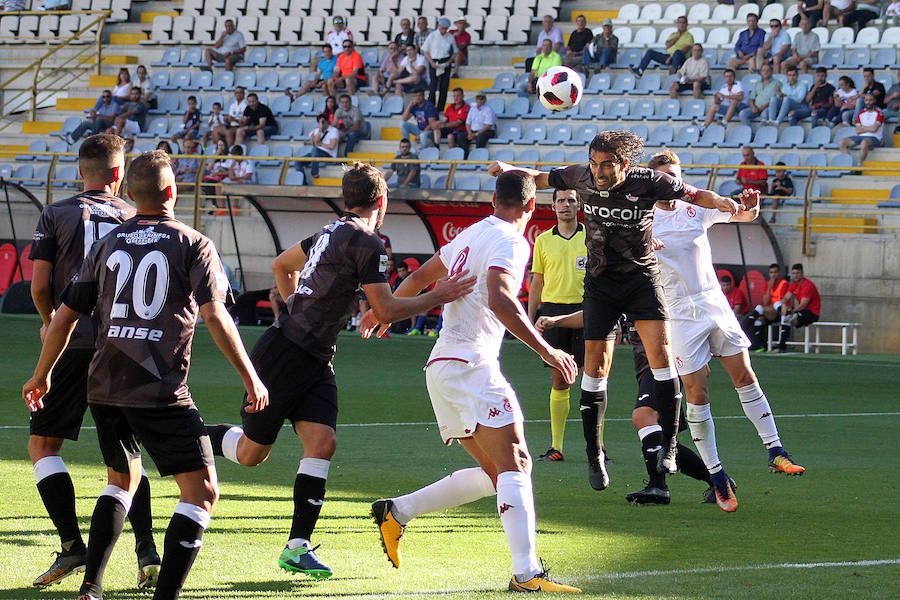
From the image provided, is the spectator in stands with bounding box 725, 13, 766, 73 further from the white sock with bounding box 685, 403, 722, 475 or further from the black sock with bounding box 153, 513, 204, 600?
the black sock with bounding box 153, 513, 204, 600

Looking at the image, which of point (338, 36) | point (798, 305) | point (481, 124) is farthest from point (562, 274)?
point (338, 36)

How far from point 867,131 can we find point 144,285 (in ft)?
65.7

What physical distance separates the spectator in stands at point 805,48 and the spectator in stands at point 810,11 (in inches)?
34.0

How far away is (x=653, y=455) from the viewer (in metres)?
7.72

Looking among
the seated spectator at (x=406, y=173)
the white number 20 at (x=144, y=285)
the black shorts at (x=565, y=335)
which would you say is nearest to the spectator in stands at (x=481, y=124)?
the seated spectator at (x=406, y=173)

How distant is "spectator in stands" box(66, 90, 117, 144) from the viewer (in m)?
28.9

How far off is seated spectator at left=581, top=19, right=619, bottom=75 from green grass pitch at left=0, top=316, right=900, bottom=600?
14649mm

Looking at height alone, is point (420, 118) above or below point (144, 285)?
above

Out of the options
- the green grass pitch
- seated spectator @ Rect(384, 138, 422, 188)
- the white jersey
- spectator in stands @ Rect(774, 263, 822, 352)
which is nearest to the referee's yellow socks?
the green grass pitch

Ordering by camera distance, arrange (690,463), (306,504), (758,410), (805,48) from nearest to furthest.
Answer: (306,504) < (690,463) < (758,410) < (805,48)

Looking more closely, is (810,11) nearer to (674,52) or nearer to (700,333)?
(674,52)

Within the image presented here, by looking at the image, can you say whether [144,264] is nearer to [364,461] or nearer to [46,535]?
[46,535]

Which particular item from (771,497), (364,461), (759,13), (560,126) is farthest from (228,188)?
(771,497)

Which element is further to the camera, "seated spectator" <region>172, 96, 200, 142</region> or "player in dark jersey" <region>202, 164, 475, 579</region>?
"seated spectator" <region>172, 96, 200, 142</region>
